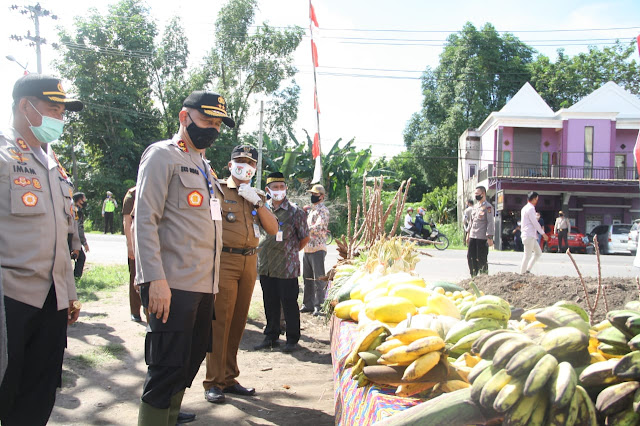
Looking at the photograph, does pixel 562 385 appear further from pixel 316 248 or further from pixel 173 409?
pixel 316 248

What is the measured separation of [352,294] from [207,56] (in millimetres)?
32686

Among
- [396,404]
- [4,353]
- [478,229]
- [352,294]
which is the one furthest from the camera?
[478,229]

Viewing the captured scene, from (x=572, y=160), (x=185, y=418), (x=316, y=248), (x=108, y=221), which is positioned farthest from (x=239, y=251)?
(x=572, y=160)

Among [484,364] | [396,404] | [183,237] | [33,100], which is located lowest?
[396,404]

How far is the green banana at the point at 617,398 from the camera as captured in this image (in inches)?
46.3

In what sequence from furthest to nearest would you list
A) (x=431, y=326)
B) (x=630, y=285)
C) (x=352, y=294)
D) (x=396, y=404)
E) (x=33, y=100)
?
(x=630, y=285) < (x=352, y=294) < (x=33, y=100) < (x=431, y=326) < (x=396, y=404)

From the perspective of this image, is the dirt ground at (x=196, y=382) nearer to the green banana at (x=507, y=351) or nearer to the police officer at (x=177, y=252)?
the police officer at (x=177, y=252)

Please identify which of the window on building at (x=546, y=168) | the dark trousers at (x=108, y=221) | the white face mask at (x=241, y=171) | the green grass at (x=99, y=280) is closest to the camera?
the white face mask at (x=241, y=171)

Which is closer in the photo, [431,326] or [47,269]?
[431,326]

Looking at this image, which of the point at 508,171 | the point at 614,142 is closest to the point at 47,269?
the point at 508,171

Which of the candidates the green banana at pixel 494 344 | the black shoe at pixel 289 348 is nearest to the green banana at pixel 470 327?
the green banana at pixel 494 344

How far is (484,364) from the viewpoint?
1.38 meters

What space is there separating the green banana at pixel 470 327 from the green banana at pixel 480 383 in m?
0.51

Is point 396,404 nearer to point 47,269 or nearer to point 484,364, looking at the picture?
point 484,364
